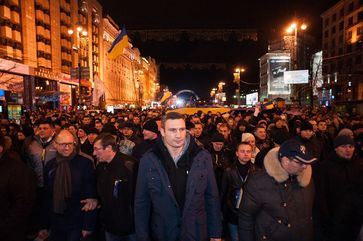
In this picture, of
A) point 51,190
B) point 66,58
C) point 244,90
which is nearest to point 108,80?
point 66,58

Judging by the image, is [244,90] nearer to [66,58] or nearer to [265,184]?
[66,58]

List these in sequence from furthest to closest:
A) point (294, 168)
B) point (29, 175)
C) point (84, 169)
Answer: point (84, 169), point (29, 175), point (294, 168)

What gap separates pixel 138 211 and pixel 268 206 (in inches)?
51.4

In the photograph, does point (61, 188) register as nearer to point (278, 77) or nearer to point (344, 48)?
point (344, 48)

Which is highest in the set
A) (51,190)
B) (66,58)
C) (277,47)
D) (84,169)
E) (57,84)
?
(277,47)

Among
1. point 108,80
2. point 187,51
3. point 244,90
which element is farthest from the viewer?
point 187,51

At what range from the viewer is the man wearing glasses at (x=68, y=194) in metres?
3.93

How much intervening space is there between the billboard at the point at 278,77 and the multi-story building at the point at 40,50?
37.2 metres

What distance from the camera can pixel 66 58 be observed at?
50.3m

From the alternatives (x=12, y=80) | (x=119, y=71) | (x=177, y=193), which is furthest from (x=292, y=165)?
(x=119, y=71)

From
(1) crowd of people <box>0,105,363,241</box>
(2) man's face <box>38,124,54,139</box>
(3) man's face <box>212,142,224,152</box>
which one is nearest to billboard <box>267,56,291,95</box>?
(3) man's face <box>212,142,224,152</box>

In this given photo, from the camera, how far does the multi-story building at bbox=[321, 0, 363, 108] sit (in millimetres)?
52109

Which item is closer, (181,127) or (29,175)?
(181,127)

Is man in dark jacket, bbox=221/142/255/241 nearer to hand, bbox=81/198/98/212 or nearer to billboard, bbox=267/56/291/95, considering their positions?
hand, bbox=81/198/98/212
